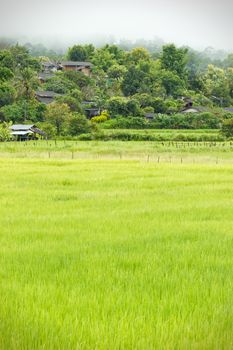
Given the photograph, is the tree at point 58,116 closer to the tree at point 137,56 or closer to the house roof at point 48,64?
the tree at point 137,56

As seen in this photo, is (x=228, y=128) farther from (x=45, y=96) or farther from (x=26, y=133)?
(x=45, y=96)

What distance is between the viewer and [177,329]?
4.27 meters

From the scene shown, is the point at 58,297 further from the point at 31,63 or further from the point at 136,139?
the point at 31,63

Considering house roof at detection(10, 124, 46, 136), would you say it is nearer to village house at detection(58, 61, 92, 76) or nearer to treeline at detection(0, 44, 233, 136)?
treeline at detection(0, 44, 233, 136)

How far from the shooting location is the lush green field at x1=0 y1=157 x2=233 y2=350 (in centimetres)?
420

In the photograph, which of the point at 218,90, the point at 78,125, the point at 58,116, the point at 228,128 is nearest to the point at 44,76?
the point at 58,116

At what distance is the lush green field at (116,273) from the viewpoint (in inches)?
165

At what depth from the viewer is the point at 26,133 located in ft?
175

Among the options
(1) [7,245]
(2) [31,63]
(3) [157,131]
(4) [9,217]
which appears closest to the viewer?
(1) [7,245]

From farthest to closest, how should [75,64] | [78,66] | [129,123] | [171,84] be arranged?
[75,64], [78,66], [171,84], [129,123]

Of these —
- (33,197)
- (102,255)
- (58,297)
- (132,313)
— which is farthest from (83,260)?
(33,197)

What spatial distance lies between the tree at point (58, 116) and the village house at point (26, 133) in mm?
2312

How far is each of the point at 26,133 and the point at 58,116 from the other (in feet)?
14.0

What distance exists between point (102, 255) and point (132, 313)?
2.08m
